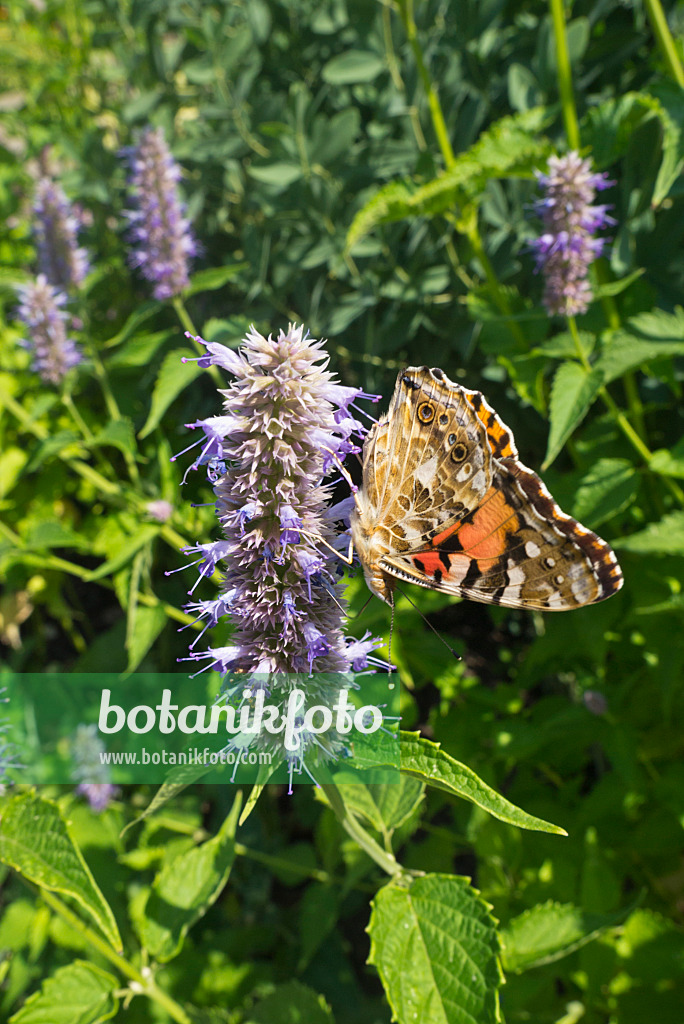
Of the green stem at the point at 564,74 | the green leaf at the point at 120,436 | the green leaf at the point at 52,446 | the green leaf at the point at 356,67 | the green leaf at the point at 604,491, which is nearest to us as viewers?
the green leaf at the point at 604,491

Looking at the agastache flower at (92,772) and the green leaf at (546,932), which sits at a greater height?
the agastache flower at (92,772)

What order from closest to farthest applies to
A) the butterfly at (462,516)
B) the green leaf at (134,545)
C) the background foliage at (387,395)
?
the butterfly at (462,516) < the background foliage at (387,395) < the green leaf at (134,545)

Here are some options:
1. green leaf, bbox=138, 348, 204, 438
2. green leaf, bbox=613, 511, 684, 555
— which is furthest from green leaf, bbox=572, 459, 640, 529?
green leaf, bbox=138, 348, 204, 438

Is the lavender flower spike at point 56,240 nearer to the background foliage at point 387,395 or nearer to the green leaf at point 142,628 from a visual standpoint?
the background foliage at point 387,395

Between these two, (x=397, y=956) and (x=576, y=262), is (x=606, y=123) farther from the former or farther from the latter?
(x=397, y=956)

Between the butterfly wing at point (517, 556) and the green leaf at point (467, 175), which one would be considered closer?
the butterfly wing at point (517, 556)

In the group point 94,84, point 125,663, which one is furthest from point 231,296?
point 125,663

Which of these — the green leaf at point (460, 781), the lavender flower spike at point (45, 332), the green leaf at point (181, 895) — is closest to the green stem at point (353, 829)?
the green leaf at point (460, 781)
